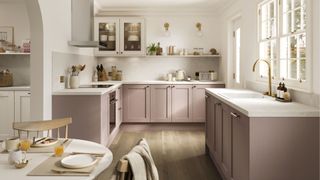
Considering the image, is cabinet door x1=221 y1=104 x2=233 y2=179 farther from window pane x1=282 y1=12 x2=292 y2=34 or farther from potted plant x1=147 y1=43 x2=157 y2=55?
potted plant x1=147 y1=43 x2=157 y2=55

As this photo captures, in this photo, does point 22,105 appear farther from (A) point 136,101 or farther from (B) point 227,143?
(B) point 227,143

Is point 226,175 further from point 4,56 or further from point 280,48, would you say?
point 4,56

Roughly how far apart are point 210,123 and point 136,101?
251 centimetres

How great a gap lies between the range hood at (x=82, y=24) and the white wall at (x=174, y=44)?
1814 mm

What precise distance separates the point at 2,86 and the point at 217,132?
12.1 feet

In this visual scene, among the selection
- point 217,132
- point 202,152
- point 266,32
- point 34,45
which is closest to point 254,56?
point 266,32

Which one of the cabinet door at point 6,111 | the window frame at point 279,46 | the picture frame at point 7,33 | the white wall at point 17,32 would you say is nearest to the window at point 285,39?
the window frame at point 279,46

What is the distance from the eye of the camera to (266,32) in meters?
4.25

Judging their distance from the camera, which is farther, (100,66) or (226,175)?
(100,66)

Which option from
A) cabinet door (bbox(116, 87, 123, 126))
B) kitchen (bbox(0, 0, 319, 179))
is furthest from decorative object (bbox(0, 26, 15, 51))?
cabinet door (bbox(116, 87, 123, 126))

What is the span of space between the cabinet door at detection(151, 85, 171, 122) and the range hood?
179 centimetres

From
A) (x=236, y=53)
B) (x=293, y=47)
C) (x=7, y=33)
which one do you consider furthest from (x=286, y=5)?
(x=7, y=33)

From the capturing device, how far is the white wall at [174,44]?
731 centimetres

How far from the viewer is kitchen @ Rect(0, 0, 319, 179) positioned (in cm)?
406
